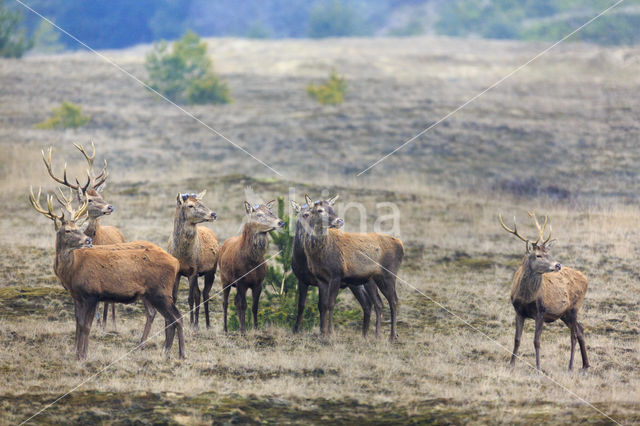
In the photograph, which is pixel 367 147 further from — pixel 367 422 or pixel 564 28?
pixel 564 28

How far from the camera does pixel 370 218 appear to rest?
25297 millimetres

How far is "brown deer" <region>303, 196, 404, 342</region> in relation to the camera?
1410 cm

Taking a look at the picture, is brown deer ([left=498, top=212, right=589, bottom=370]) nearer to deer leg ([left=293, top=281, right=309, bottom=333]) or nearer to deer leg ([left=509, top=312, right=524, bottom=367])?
deer leg ([left=509, top=312, right=524, bottom=367])

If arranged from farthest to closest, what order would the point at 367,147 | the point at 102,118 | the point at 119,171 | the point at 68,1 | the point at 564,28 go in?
the point at 68,1 < the point at 564,28 < the point at 102,118 < the point at 367,147 < the point at 119,171

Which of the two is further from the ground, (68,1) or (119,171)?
(68,1)

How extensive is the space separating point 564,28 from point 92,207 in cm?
9136

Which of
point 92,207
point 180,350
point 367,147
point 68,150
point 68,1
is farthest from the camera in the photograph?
point 68,1

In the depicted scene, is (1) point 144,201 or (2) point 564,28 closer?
(1) point 144,201

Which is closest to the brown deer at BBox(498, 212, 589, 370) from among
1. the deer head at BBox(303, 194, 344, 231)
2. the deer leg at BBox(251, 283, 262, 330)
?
the deer head at BBox(303, 194, 344, 231)

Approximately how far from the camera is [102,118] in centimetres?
4150

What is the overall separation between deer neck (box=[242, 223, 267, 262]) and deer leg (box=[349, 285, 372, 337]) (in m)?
1.96

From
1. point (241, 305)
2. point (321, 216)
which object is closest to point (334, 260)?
point (321, 216)

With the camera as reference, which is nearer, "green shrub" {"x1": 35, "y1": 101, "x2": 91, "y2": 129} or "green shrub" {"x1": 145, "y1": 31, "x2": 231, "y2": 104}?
"green shrub" {"x1": 35, "y1": 101, "x2": 91, "y2": 129}

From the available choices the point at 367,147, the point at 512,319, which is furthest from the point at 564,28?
the point at 512,319
